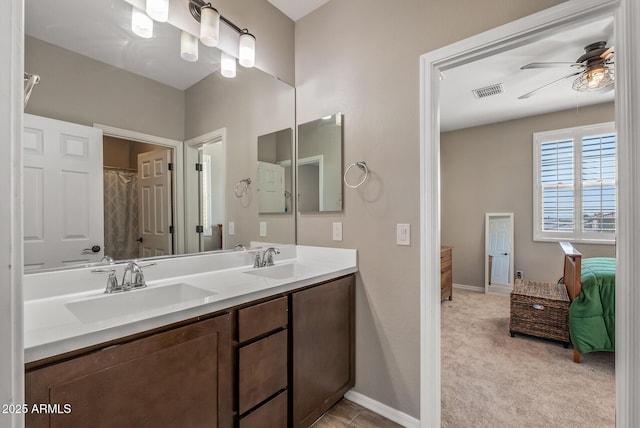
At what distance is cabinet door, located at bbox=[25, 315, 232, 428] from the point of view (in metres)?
0.78

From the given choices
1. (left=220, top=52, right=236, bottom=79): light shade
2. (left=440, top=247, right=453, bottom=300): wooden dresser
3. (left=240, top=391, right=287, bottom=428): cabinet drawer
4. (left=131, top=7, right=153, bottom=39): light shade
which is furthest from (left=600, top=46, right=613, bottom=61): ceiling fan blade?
(left=240, top=391, right=287, bottom=428): cabinet drawer

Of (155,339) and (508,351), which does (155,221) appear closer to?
(155,339)

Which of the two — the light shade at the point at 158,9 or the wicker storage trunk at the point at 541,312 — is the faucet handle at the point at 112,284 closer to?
the light shade at the point at 158,9

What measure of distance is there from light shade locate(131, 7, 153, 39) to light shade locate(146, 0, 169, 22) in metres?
0.06

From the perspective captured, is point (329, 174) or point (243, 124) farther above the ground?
point (243, 124)

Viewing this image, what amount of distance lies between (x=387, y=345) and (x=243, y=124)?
171 centimetres

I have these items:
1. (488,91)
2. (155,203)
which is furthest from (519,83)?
(155,203)

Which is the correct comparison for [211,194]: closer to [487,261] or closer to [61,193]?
[61,193]

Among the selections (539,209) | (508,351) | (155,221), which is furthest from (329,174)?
(539,209)

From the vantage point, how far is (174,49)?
1.55m

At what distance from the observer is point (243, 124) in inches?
78.3

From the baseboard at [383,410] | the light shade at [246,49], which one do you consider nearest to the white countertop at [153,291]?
the baseboard at [383,410]

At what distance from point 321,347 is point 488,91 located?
10.6 feet

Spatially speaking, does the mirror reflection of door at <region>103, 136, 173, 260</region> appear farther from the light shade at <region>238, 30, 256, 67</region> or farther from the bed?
the bed
